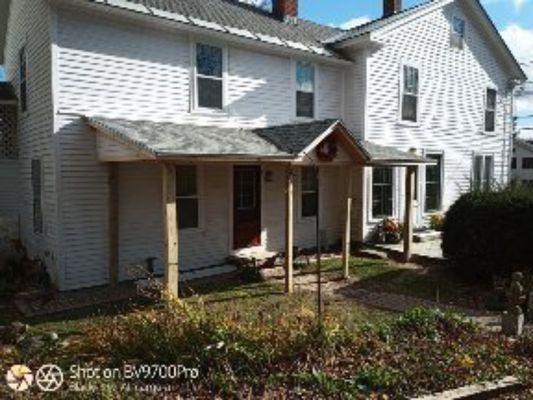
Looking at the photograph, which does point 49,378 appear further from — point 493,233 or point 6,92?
point 6,92

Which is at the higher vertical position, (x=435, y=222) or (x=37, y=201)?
(x=37, y=201)

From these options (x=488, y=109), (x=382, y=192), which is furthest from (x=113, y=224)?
(x=488, y=109)

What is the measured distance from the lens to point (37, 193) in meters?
13.0

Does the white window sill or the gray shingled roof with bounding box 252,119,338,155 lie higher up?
the white window sill

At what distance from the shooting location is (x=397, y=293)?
11.4 meters

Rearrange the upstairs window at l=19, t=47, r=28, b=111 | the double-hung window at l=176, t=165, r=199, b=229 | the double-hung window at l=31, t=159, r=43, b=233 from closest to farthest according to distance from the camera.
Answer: the double-hung window at l=31, t=159, r=43, b=233 → the double-hung window at l=176, t=165, r=199, b=229 → the upstairs window at l=19, t=47, r=28, b=111

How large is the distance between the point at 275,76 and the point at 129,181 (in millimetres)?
5366

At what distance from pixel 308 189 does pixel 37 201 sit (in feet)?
24.9

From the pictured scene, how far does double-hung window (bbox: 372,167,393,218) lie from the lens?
664 inches

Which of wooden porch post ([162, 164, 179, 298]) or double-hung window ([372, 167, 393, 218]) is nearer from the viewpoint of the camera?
wooden porch post ([162, 164, 179, 298])

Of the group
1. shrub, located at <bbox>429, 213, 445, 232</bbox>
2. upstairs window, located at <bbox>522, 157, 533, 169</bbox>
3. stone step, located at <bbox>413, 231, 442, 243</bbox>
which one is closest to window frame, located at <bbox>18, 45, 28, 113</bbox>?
stone step, located at <bbox>413, 231, 442, 243</bbox>

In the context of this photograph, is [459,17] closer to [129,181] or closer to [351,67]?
[351,67]

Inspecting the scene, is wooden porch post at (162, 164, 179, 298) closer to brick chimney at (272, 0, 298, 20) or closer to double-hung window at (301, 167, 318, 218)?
double-hung window at (301, 167, 318, 218)

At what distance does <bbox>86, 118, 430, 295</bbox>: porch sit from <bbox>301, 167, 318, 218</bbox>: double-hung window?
0.03m
